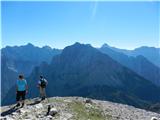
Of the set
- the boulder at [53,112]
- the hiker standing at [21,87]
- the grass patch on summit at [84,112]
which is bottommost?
the grass patch on summit at [84,112]

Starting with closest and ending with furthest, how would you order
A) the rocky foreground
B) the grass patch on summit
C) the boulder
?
the rocky foreground < the boulder < the grass patch on summit

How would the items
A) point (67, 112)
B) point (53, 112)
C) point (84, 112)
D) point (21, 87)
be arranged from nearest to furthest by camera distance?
point (53, 112) < point (67, 112) < point (84, 112) < point (21, 87)

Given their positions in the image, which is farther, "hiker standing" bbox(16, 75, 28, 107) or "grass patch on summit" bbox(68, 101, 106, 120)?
"hiker standing" bbox(16, 75, 28, 107)

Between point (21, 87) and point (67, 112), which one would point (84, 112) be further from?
point (21, 87)

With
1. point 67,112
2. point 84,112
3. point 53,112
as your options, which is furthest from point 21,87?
point 84,112

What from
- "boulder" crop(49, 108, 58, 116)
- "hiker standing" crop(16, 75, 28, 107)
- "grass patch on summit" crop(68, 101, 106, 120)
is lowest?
"grass patch on summit" crop(68, 101, 106, 120)

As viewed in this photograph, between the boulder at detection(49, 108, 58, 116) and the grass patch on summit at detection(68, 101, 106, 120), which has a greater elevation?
the boulder at detection(49, 108, 58, 116)

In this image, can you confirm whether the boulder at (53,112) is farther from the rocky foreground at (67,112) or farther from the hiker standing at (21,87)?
the hiker standing at (21,87)

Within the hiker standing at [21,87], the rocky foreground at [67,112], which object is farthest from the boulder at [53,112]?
the hiker standing at [21,87]

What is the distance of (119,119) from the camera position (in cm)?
3077

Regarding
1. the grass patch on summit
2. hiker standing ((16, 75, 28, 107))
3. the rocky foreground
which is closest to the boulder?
the rocky foreground

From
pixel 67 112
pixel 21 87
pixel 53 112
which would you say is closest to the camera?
pixel 53 112

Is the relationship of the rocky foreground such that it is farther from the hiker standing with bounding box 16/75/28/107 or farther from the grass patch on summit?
the hiker standing with bounding box 16/75/28/107

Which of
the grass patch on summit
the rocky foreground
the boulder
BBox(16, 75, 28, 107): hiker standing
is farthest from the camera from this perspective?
BBox(16, 75, 28, 107): hiker standing
